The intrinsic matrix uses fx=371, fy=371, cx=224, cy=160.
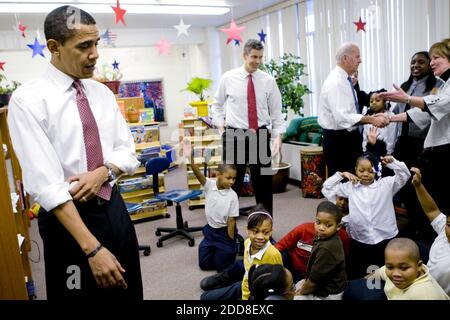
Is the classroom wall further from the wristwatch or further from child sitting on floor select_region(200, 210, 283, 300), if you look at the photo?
the wristwatch

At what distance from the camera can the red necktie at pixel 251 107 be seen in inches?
119

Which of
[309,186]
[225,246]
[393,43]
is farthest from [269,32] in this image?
[225,246]

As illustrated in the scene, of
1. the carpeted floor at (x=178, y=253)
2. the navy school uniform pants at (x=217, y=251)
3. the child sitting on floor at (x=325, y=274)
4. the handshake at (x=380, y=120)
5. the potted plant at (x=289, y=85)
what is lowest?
the carpeted floor at (x=178, y=253)

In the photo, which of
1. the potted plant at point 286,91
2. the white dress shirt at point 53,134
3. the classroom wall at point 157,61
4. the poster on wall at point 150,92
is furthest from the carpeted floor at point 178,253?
the poster on wall at point 150,92

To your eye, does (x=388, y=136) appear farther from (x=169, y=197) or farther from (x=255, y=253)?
(x=169, y=197)

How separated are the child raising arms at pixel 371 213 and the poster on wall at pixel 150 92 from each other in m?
5.59

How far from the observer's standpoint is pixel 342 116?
2758mm

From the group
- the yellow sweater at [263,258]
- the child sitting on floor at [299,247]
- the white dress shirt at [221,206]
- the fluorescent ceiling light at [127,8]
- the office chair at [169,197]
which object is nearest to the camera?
the yellow sweater at [263,258]

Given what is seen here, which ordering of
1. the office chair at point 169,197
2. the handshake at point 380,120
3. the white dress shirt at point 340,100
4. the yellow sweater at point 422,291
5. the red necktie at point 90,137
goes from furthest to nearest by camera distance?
the office chair at point 169,197 < the white dress shirt at point 340,100 < the handshake at point 380,120 < the yellow sweater at point 422,291 < the red necktie at point 90,137

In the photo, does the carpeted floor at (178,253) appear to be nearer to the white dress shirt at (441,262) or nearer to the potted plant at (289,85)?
the potted plant at (289,85)

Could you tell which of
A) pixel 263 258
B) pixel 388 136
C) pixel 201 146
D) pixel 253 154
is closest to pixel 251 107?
pixel 253 154

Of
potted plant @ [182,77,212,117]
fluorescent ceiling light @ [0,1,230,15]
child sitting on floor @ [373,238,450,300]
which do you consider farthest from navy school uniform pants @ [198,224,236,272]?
fluorescent ceiling light @ [0,1,230,15]

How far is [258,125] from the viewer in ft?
10.1

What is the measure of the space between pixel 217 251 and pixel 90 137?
1.85m
